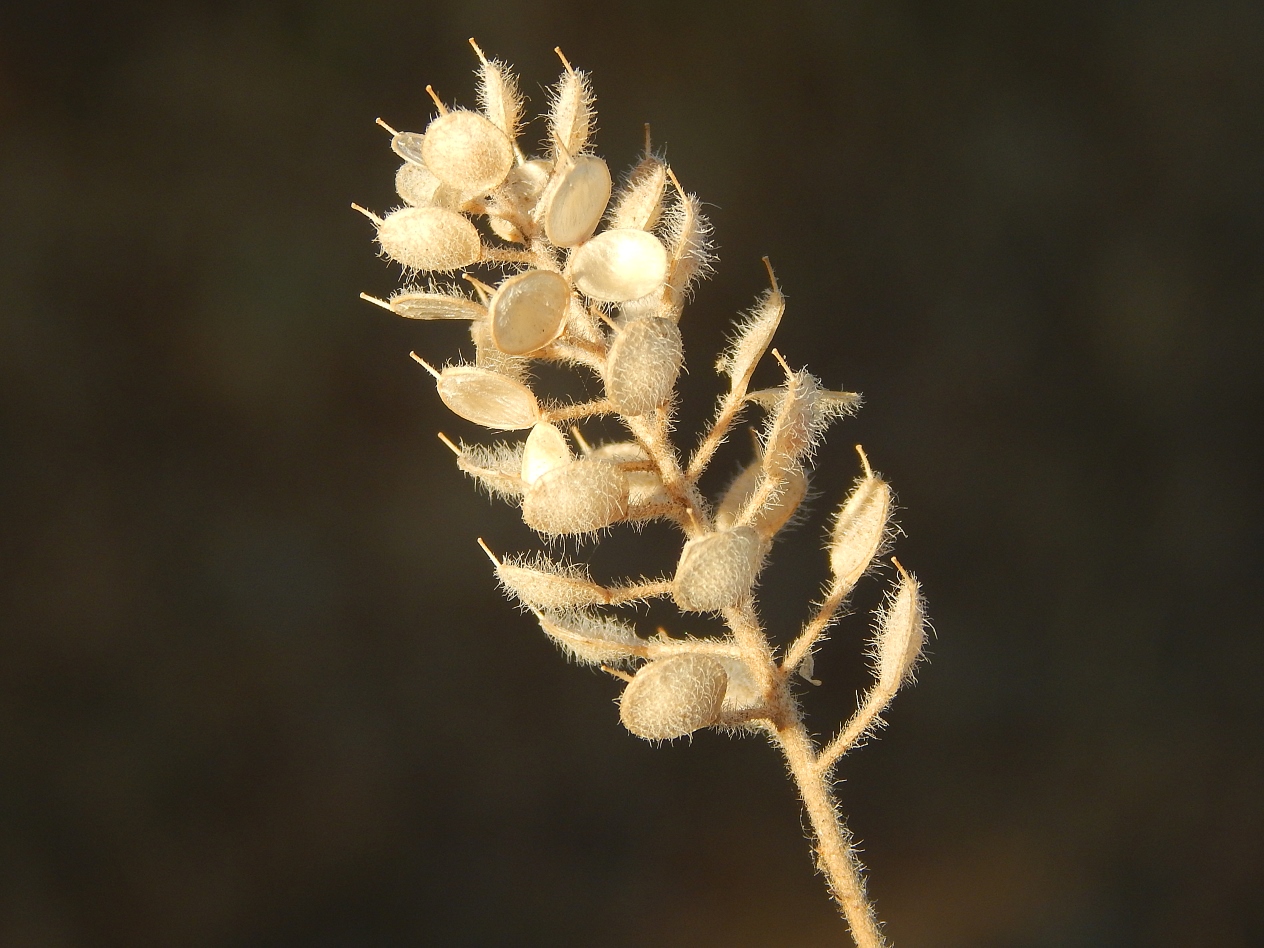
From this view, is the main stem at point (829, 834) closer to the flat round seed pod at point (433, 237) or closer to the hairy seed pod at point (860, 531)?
the hairy seed pod at point (860, 531)

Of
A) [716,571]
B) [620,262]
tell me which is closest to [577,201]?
[620,262]

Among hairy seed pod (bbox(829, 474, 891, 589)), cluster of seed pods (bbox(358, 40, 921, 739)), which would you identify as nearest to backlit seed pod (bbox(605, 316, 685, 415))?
cluster of seed pods (bbox(358, 40, 921, 739))

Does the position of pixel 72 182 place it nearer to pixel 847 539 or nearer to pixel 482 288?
pixel 482 288

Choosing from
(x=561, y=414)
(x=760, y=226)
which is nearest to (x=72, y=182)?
(x=760, y=226)

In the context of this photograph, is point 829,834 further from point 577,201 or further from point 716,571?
point 577,201

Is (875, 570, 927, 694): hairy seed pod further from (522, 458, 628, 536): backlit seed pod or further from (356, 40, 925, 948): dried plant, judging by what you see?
(522, 458, 628, 536): backlit seed pod

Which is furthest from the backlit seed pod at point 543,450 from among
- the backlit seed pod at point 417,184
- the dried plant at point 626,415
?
the backlit seed pod at point 417,184
